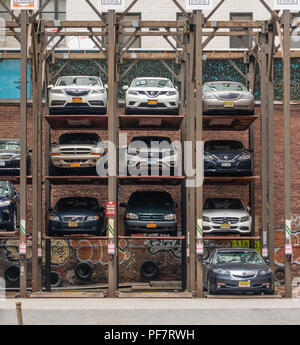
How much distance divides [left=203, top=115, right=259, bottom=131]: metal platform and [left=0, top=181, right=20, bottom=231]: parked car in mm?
6912

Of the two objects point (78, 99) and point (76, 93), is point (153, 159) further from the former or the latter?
point (76, 93)

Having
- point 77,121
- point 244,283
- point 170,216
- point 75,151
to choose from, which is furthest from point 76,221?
point 244,283

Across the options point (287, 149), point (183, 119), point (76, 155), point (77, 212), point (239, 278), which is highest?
point (183, 119)

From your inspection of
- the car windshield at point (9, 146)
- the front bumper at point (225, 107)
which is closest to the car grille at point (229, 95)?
the front bumper at point (225, 107)

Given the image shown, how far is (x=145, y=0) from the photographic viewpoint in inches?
1415

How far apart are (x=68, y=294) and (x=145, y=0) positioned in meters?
20.6

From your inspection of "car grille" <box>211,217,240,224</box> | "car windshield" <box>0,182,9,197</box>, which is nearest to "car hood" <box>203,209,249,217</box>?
"car grille" <box>211,217,240,224</box>

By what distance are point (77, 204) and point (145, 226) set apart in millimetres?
2996

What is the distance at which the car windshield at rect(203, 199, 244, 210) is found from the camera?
22.9 meters

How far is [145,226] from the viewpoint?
20.8 m

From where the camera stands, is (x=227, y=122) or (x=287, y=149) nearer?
(x=287, y=149)

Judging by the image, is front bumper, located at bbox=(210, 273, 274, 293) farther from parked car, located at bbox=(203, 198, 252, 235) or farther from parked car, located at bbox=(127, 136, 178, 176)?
parked car, located at bbox=(127, 136, 178, 176)

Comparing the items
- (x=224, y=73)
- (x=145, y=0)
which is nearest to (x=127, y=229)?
(x=224, y=73)

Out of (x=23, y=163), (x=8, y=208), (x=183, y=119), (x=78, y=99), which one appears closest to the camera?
(x=23, y=163)
